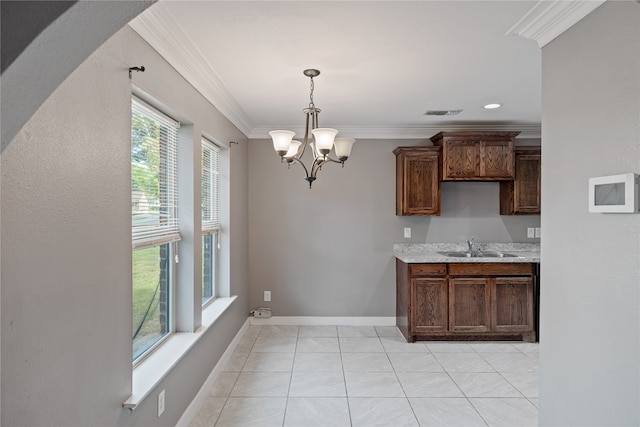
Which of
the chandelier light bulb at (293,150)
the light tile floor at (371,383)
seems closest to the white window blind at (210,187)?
the chandelier light bulb at (293,150)

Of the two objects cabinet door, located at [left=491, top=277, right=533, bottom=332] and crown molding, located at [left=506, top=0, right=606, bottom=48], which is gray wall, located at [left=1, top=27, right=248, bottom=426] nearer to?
crown molding, located at [left=506, top=0, right=606, bottom=48]

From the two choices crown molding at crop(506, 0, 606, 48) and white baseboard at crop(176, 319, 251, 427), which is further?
white baseboard at crop(176, 319, 251, 427)

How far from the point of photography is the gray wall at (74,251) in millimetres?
1028

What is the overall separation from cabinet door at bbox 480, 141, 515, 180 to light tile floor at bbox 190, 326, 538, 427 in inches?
73.4

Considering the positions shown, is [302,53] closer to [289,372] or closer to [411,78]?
[411,78]

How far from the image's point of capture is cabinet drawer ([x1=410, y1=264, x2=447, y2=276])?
153 inches

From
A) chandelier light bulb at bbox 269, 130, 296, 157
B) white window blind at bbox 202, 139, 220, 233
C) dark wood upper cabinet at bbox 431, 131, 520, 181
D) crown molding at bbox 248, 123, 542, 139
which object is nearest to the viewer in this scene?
chandelier light bulb at bbox 269, 130, 296, 157

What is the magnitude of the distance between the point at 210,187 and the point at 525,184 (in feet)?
11.6

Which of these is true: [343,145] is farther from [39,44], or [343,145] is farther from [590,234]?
[39,44]

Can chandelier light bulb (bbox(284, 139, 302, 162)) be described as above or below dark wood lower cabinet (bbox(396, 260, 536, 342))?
above

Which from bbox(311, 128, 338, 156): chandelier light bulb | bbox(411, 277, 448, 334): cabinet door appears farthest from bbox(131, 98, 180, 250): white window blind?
bbox(411, 277, 448, 334): cabinet door

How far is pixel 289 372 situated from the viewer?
3.19 meters

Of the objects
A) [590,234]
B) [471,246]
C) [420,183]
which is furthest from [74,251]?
[471,246]

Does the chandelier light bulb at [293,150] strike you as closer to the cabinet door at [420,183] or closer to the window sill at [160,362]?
the window sill at [160,362]
